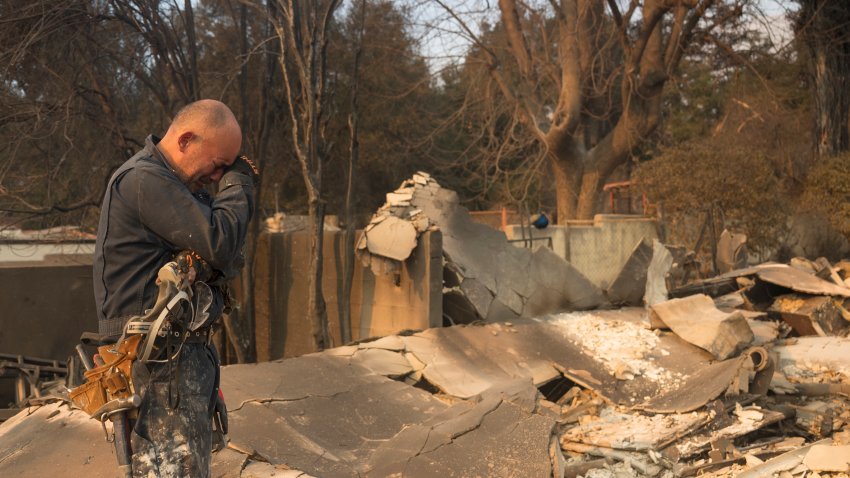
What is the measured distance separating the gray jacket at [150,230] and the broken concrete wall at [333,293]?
187 inches

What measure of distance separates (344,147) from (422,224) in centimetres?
1049

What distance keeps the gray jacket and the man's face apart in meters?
0.07

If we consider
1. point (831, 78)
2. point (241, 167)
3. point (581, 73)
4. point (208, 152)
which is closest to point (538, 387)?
point (241, 167)

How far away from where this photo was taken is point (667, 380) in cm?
671

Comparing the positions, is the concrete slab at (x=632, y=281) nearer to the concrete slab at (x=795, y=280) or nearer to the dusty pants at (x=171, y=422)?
the concrete slab at (x=795, y=280)

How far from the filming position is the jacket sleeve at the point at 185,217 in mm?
2494

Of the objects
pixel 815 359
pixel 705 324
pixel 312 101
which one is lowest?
pixel 815 359

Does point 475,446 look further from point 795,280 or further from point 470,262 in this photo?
point 795,280

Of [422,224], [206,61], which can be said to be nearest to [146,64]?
[206,61]

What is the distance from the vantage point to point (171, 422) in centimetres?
251

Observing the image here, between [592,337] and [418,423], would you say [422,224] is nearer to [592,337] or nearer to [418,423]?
[592,337]

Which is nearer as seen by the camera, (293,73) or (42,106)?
(42,106)

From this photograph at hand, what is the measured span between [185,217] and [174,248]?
0.63 ft

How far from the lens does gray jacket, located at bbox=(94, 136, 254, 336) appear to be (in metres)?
2.51
